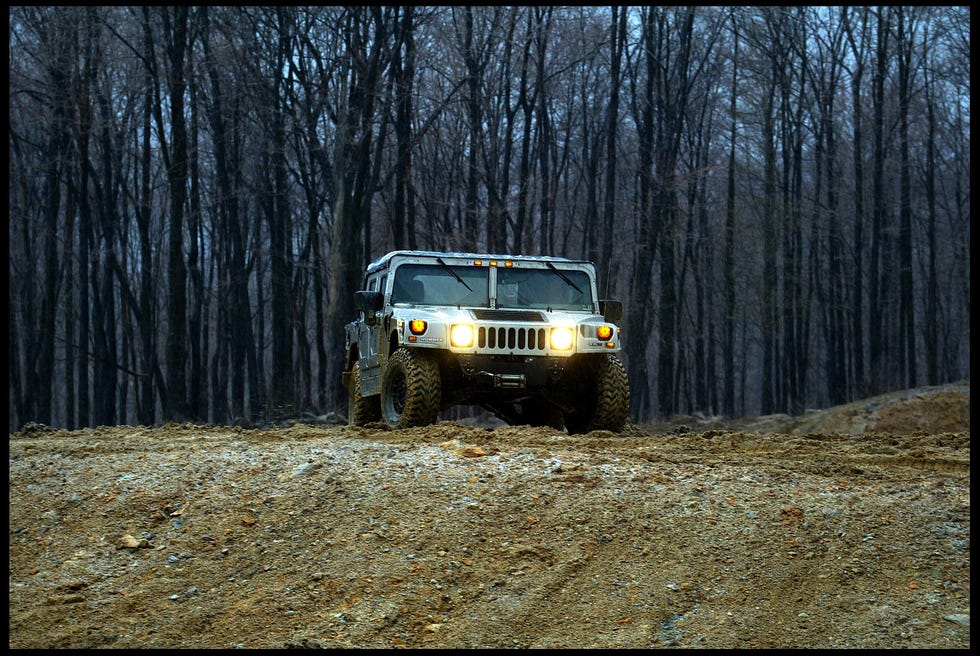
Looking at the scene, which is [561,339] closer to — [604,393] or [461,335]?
[604,393]

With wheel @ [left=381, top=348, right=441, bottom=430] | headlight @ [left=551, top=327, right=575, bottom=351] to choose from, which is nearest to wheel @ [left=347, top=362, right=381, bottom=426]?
wheel @ [left=381, top=348, right=441, bottom=430]

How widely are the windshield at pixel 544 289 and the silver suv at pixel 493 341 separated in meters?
0.01

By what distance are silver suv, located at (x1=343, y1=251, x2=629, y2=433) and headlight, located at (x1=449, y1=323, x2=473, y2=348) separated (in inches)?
0.4

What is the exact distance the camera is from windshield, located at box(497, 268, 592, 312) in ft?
43.1

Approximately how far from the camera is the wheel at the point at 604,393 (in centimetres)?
1223

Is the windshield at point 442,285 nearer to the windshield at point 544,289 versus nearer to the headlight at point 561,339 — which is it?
the windshield at point 544,289

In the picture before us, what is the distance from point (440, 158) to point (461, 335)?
24.1m

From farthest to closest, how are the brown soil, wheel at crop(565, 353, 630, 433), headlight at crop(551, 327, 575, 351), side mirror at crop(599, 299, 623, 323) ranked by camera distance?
side mirror at crop(599, 299, 623, 323), wheel at crop(565, 353, 630, 433), headlight at crop(551, 327, 575, 351), the brown soil

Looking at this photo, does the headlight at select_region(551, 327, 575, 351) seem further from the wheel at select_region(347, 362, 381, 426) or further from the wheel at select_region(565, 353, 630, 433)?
the wheel at select_region(347, 362, 381, 426)

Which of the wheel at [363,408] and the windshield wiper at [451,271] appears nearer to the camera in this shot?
the windshield wiper at [451,271]

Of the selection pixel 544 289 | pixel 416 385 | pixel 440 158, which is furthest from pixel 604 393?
pixel 440 158

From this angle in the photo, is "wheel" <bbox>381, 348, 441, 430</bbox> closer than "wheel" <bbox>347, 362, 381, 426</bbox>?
Yes

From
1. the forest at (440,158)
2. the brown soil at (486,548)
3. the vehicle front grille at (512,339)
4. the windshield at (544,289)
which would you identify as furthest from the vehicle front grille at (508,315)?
the forest at (440,158)

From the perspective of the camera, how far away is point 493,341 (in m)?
11.9
